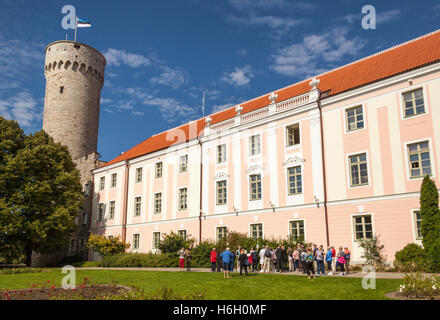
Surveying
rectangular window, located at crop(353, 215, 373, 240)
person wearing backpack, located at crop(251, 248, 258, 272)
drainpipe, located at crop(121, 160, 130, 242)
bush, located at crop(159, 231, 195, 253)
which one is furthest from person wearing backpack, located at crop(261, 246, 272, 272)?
drainpipe, located at crop(121, 160, 130, 242)

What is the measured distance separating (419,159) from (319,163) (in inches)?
229

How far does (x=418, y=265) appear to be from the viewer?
18.5m

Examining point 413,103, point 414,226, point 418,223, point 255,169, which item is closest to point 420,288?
point 414,226

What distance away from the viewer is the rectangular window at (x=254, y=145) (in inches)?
1129

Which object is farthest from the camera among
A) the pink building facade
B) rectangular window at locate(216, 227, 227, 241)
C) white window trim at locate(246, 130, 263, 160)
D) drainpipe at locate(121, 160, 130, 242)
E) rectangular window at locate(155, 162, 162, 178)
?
drainpipe at locate(121, 160, 130, 242)

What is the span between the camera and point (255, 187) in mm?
28188

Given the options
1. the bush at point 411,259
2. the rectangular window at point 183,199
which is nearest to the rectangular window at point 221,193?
the rectangular window at point 183,199

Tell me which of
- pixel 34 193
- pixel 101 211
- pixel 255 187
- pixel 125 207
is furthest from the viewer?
pixel 101 211

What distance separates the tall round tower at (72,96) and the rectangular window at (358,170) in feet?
113

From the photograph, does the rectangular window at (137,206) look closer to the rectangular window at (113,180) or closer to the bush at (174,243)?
the rectangular window at (113,180)

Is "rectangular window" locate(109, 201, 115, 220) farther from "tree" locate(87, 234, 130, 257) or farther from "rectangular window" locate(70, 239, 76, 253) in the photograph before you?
"rectangular window" locate(70, 239, 76, 253)

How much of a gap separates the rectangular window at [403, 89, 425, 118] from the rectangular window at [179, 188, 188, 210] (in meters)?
18.6

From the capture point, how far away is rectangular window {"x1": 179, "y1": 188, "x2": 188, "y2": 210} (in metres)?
33.4

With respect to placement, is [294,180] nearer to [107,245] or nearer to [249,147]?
[249,147]
